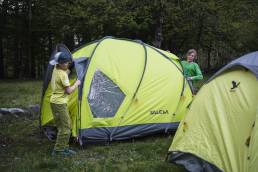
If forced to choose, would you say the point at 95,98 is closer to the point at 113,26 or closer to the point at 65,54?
the point at 65,54

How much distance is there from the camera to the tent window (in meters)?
8.58

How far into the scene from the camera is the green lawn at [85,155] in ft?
23.4

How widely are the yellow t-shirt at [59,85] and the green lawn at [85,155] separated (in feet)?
3.45

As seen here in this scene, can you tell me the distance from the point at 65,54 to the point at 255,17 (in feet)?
85.4

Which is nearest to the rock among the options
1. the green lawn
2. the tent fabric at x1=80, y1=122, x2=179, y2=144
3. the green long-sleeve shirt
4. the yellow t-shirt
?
the green lawn

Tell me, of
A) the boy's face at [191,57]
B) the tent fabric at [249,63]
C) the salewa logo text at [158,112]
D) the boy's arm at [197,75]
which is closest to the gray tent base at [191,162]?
the tent fabric at [249,63]

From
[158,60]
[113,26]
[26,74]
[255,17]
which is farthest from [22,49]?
[158,60]

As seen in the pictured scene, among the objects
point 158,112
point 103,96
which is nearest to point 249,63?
point 158,112

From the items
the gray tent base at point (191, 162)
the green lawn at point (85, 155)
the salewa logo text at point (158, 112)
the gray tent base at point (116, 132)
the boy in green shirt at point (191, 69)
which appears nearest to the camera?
the gray tent base at point (191, 162)

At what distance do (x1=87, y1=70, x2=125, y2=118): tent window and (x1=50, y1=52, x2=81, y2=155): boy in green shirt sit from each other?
779 millimetres

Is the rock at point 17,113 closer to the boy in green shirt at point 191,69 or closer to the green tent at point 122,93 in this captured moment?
the green tent at point 122,93

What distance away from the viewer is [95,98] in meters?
8.61

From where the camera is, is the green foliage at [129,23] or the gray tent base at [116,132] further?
the green foliage at [129,23]

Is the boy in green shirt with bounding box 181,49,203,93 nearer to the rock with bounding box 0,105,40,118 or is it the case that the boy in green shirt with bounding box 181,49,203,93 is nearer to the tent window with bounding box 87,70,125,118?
the tent window with bounding box 87,70,125,118
